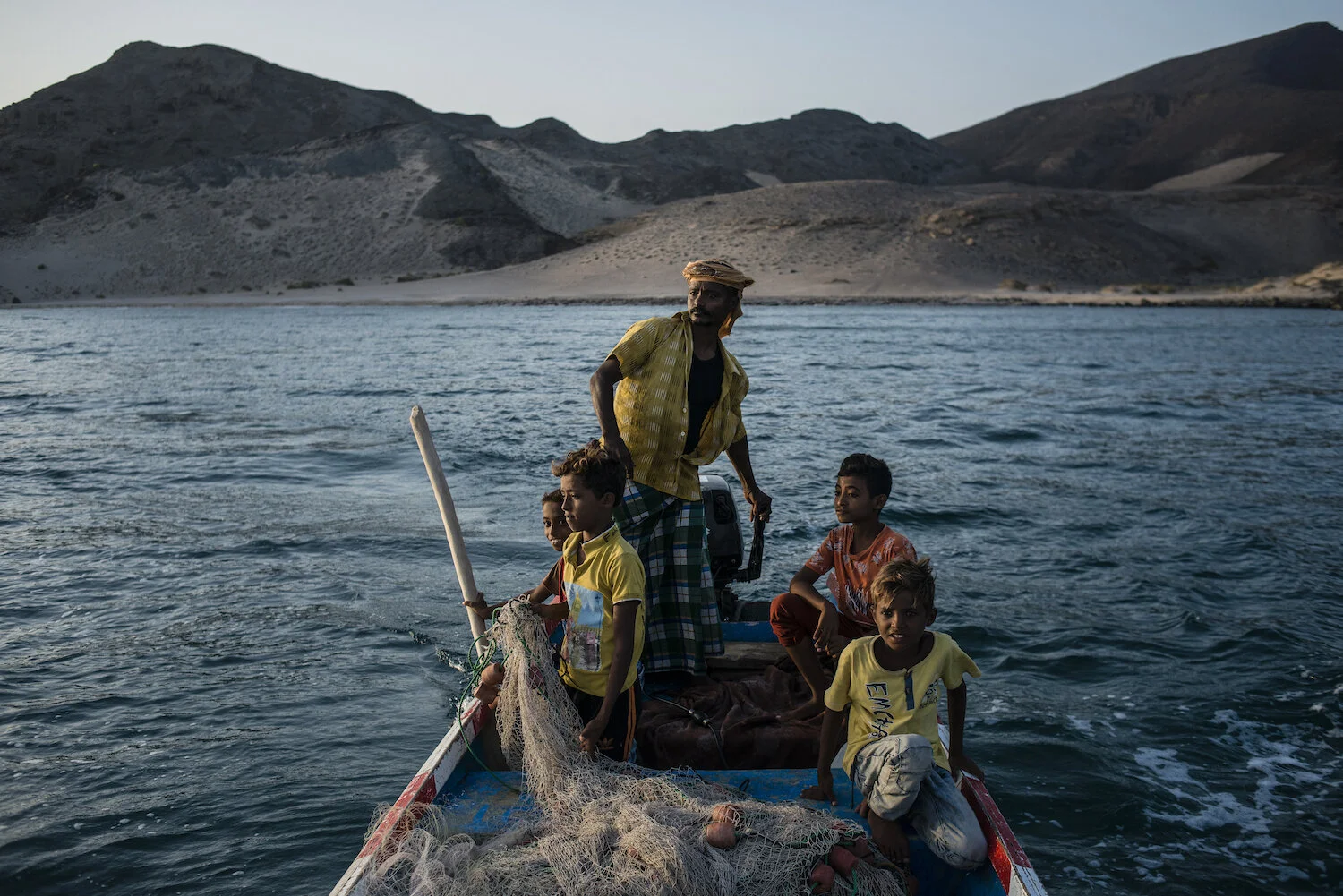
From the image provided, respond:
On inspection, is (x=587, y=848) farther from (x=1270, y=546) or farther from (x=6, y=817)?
(x=1270, y=546)

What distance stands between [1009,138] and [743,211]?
10749 centimetres

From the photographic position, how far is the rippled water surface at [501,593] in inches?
239

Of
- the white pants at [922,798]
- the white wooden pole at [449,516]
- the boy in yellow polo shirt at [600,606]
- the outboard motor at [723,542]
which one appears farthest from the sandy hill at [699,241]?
the white pants at [922,798]

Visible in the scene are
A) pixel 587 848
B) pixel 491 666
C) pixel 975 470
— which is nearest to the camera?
pixel 587 848

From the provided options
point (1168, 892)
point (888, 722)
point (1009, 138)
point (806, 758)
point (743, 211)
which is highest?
point (1009, 138)

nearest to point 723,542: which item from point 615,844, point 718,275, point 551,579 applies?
point 718,275

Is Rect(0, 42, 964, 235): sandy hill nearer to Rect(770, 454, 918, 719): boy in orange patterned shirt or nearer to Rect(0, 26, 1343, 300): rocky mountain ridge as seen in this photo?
Rect(0, 26, 1343, 300): rocky mountain ridge

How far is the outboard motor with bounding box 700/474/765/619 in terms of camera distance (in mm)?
7125

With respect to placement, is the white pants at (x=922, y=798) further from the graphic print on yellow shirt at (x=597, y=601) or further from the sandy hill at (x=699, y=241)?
the sandy hill at (x=699, y=241)

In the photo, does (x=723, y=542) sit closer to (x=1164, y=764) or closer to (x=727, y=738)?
(x=727, y=738)

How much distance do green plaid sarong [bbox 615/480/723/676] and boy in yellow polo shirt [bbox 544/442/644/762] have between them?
834 millimetres

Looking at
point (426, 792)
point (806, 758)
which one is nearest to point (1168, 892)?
point (806, 758)

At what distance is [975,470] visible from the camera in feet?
51.3

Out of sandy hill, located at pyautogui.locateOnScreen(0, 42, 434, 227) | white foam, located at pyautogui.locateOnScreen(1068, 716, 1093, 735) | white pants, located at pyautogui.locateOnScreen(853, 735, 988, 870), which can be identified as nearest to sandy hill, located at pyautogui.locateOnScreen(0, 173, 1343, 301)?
sandy hill, located at pyautogui.locateOnScreen(0, 42, 434, 227)
